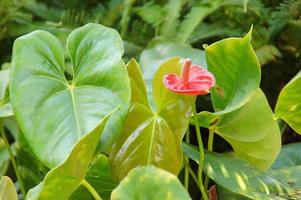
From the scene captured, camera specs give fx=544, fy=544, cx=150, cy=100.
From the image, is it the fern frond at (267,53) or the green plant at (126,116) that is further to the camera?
the fern frond at (267,53)

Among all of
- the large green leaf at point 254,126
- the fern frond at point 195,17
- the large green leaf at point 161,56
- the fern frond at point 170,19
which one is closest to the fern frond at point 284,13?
the fern frond at point 195,17

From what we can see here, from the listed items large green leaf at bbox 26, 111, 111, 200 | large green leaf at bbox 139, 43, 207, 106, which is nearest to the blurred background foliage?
large green leaf at bbox 139, 43, 207, 106

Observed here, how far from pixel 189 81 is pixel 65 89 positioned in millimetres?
164

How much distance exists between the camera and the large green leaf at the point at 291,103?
66 cm

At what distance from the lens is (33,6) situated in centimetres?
159

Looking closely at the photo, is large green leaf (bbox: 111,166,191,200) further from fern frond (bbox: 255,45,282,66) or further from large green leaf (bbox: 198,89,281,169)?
fern frond (bbox: 255,45,282,66)

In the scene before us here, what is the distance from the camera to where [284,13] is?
4.43 feet

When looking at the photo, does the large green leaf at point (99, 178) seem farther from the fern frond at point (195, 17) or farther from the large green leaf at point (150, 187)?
the fern frond at point (195, 17)

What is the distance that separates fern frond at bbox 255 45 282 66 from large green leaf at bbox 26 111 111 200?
0.78 meters

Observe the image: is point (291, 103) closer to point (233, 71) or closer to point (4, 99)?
point (233, 71)

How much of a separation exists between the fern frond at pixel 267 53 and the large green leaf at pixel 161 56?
34 cm

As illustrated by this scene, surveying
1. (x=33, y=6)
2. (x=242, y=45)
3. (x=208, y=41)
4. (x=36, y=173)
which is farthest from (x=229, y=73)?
(x=33, y=6)

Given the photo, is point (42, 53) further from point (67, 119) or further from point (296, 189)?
point (296, 189)

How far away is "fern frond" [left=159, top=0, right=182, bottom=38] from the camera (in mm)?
1407
